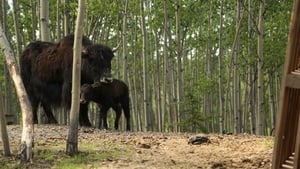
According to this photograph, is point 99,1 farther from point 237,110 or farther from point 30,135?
point 30,135

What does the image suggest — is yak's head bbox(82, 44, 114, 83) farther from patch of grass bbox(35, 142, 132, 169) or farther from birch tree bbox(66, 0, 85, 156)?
birch tree bbox(66, 0, 85, 156)

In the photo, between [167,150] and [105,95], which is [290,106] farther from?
[105,95]

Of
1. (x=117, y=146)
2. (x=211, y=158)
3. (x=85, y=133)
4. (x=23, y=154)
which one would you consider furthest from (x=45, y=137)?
(x=211, y=158)

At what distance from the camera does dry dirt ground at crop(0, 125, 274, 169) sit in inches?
245

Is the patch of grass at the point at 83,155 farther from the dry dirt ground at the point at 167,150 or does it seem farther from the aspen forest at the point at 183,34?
the aspen forest at the point at 183,34

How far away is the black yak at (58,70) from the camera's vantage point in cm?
1013

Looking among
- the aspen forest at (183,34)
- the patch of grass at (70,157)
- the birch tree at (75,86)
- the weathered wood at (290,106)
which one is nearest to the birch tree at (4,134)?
the patch of grass at (70,157)

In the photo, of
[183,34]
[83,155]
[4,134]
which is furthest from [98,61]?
[183,34]

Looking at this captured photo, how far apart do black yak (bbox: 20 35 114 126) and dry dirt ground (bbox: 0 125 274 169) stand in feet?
4.89

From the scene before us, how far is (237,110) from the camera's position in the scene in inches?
617

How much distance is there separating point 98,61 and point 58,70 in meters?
1.13

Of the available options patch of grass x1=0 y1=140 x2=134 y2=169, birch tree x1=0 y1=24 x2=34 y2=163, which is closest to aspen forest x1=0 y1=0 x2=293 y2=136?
patch of grass x1=0 y1=140 x2=134 y2=169

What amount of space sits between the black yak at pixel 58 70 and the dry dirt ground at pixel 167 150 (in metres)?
1.49

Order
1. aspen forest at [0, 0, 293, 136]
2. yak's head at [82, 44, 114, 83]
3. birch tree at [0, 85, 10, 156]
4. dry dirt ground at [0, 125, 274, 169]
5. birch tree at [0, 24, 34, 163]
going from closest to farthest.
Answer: birch tree at [0, 24, 34, 163], dry dirt ground at [0, 125, 274, 169], birch tree at [0, 85, 10, 156], yak's head at [82, 44, 114, 83], aspen forest at [0, 0, 293, 136]
